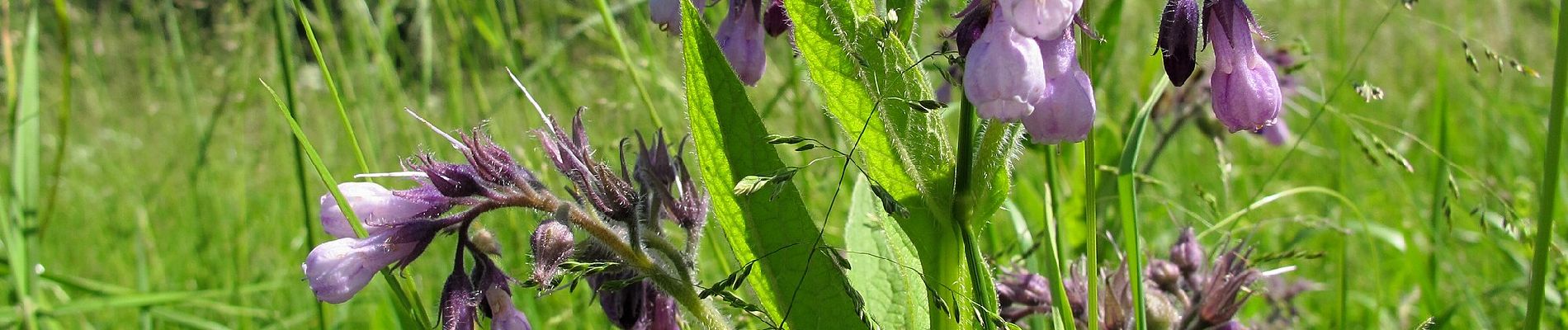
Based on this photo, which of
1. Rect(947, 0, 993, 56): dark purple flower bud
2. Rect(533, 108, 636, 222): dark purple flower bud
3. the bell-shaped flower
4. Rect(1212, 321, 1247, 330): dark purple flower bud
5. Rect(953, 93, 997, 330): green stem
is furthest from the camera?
Rect(1212, 321, 1247, 330): dark purple flower bud

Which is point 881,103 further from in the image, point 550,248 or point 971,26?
point 550,248

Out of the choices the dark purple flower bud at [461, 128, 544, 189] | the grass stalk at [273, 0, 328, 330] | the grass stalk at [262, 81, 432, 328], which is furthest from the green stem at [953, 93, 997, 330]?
the grass stalk at [273, 0, 328, 330]

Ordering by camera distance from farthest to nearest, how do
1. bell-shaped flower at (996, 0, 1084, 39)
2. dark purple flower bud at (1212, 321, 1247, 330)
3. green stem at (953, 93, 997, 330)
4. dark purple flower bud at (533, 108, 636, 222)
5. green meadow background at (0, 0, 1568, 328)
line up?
1. green meadow background at (0, 0, 1568, 328)
2. dark purple flower bud at (1212, 321, 1247, 330)
3. dark purple flower bud at (533, 108, 636, 222)
4. green stem at (953, 93, 997, 330)
5. bell-shaped flower at (996, 0, 1084, 39)

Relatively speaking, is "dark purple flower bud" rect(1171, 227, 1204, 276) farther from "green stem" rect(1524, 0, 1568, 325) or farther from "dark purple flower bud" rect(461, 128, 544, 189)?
"dark purple flower bud" rect(461, 128, 544, 189)

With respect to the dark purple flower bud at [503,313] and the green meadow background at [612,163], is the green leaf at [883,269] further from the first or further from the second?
the dark purple flower bud at [503,313]

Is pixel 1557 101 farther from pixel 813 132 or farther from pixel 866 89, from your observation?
pixel 813 132

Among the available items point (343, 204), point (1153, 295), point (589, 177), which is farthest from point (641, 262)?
point (1153, 295)

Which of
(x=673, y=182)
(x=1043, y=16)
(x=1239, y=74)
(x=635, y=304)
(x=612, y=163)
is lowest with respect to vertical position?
(x=612, y=163)
